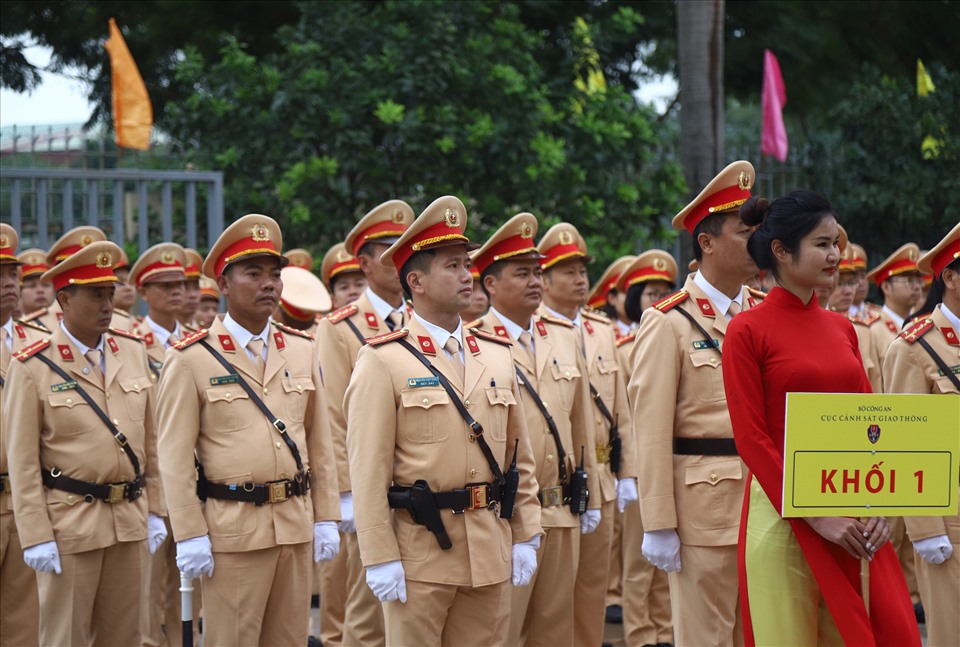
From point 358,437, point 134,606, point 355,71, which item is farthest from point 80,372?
point 355,71

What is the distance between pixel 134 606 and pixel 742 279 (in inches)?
135

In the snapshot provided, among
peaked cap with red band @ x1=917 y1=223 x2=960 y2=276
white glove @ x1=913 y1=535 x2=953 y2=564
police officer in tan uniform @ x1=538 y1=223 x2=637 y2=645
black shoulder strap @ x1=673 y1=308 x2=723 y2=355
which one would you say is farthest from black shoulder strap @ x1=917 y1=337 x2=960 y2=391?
police officer in tan uniform @ x1=538 y1=223 x2=637 y2=645

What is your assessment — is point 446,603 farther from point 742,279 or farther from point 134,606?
point 134,606

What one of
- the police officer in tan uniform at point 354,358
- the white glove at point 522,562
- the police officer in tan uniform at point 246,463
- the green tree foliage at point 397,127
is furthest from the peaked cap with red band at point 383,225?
the green tree foliage at point 397,127

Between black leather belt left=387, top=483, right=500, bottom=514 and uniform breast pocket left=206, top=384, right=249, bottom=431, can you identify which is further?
uniform breast pocket left=206, top=384, right=249, bottom=431

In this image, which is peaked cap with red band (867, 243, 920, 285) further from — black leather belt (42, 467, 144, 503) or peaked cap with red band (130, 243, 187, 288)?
black leather belt (42, 467, 144, 503)

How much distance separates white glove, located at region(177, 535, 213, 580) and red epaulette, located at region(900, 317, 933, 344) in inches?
131

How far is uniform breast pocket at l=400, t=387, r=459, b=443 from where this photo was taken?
16.2 ft

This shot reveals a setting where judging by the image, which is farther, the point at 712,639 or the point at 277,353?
the point at 277,353

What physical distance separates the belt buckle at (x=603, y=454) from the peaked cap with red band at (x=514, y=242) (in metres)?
1.42

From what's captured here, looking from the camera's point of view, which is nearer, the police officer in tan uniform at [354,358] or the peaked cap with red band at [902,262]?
the police officer in tan uniform at [354,358]

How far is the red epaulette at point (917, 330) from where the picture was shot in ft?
19.9

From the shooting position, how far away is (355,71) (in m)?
12.0

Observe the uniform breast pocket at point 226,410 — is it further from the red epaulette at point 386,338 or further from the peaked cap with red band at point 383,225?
the peaked cap with red band at point 383,225
